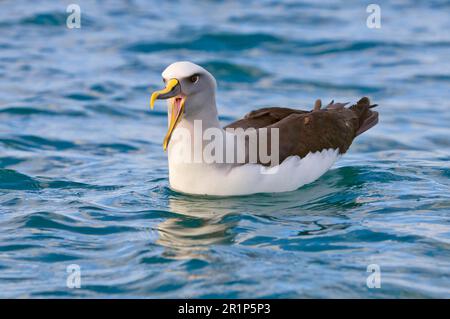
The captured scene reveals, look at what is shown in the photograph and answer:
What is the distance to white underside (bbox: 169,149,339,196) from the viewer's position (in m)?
9.99

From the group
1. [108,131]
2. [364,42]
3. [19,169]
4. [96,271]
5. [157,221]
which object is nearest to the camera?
[96,271]

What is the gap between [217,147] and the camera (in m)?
9.96

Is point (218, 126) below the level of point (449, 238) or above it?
above

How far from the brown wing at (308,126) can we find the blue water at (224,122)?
48 centimetres

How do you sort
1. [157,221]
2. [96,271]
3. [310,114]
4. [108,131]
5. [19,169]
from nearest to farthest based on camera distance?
[96,271], [157,221], [310,114], [19,169], [108,131]

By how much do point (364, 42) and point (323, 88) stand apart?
294 cm

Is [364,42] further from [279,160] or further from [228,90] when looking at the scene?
[279,160]

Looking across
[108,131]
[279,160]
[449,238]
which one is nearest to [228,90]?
[108,131]

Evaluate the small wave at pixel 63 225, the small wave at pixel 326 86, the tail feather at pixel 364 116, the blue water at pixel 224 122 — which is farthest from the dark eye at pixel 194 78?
the small wave at pixel 326 86

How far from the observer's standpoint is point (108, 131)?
47.6 ft

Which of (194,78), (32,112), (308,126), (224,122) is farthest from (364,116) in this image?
(32,112)

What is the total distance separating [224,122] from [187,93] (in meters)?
5.12

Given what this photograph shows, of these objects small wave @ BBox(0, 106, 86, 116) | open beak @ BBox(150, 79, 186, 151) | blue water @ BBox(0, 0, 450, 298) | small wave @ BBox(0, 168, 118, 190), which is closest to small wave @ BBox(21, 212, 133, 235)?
blue water @ BBox(0, 0, 450, 298)

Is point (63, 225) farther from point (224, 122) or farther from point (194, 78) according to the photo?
point (224, 122)
